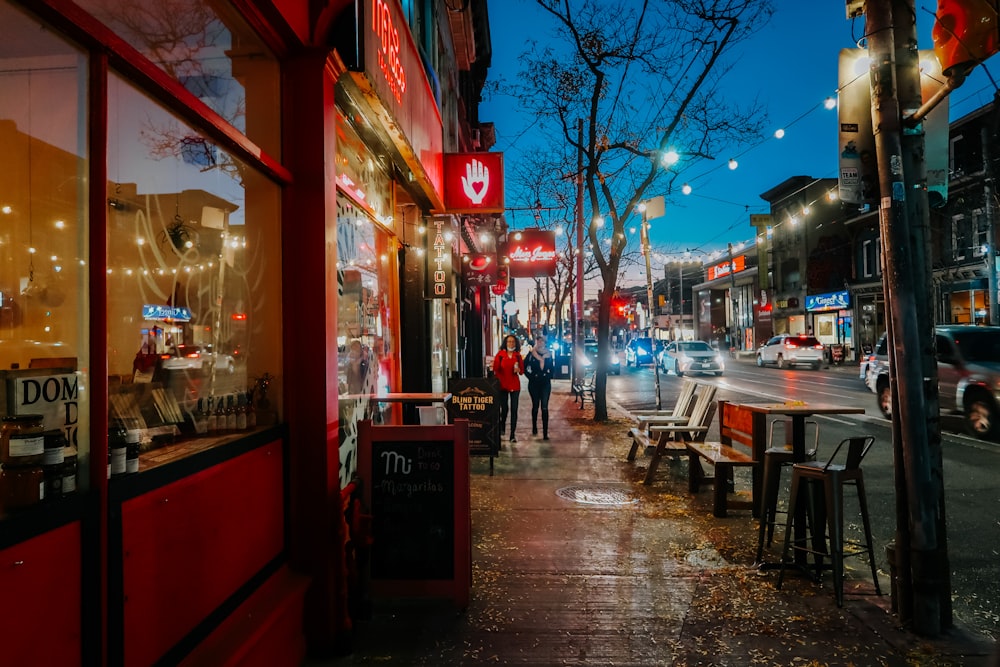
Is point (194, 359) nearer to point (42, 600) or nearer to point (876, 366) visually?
point (42, 600)

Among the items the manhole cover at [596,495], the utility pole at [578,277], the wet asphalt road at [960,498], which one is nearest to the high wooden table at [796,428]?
the wet asphalt road at [960,498]

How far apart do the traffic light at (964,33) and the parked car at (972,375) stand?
809 centimetres

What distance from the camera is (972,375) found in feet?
36.1

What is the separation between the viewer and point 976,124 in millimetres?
27781

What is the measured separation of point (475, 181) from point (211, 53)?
231 inches

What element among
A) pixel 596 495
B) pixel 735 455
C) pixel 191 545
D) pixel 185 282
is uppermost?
pixel 185 282

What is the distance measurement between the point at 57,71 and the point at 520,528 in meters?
5.18

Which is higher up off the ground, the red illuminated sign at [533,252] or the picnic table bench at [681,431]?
the red illuminated sign at [533,252]

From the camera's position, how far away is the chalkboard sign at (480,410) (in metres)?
8.74

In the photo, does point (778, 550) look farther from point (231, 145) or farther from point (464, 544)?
point (231, 145)

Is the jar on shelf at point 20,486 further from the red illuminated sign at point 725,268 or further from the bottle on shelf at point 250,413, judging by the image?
the red illuminated sign at point 725,268

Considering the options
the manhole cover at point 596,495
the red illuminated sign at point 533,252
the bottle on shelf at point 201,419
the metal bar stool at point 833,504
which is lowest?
the manhole cover at point 596,495

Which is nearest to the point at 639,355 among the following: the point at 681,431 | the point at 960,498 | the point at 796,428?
the point at 681,431

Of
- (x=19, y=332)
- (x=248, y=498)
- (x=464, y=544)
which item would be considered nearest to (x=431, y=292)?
(x=464, y=544)
